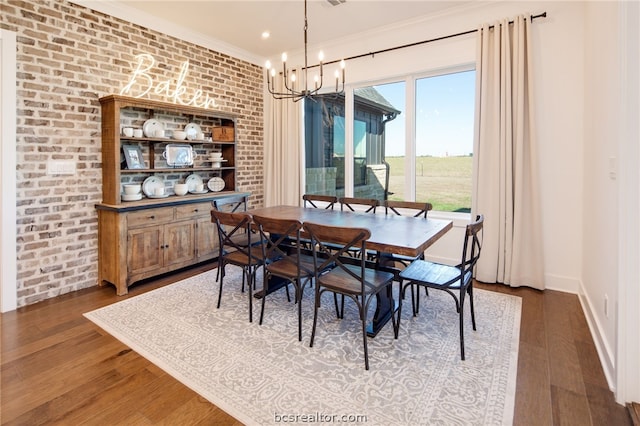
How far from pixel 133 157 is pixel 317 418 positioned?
3.36 m

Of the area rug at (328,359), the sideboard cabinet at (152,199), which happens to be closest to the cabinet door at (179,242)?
the sideboard cabinet at (152,199)

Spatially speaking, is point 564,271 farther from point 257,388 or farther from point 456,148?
point 257,388

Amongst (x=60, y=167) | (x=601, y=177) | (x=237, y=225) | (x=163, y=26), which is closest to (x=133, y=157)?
(x=60, y=167)

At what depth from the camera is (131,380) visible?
2.06 meters

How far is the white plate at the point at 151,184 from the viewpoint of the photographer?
395cm

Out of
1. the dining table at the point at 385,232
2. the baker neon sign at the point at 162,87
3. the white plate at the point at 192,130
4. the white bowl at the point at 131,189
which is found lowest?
the dining table at the point at 385,232

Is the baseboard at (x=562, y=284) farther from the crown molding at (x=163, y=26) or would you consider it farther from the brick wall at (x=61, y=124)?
the crown molding at (x=163, y=26)

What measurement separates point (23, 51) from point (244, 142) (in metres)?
2.74

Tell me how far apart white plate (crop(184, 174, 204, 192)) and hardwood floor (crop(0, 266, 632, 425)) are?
6.58 ft

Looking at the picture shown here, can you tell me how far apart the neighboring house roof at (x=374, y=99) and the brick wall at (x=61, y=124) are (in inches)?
107

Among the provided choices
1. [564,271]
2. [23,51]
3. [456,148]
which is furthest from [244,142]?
[564,271]

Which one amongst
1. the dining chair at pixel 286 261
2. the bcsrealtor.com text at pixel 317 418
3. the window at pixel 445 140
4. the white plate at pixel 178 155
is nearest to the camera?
the bcsrealtor.com text at pixel 317 418

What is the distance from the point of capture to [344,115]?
5.04m

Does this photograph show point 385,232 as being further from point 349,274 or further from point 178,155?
point 178,155
